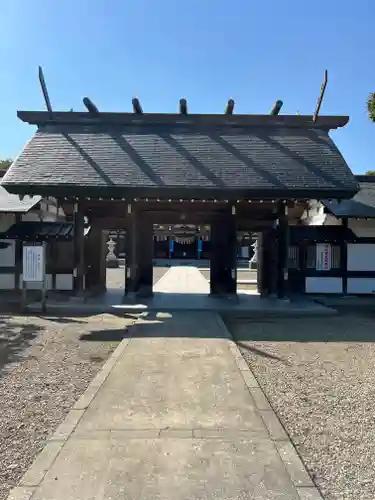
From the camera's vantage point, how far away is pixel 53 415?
460cm

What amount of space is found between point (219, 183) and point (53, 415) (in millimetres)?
8706

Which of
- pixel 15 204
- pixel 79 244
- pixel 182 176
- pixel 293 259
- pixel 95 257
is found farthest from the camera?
pixel 293 259

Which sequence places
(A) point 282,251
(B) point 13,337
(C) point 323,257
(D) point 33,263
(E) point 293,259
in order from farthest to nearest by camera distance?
(E) point 293,259 < (C) point 323,257 < (A) point 282,251 < (D) point 33,263 < (B) point 13,337

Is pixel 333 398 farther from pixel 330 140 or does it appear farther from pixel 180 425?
pixel 330 140

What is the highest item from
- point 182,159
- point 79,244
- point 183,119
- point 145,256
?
point 183,119

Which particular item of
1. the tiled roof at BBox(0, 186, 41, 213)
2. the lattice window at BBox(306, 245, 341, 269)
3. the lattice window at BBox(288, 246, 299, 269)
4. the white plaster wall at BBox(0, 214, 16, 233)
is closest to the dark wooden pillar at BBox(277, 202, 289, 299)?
the lattice window at BBox(288, 246, 299, 269)

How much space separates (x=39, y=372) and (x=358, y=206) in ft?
44.9

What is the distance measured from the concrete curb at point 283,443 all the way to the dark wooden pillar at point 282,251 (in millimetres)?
7449

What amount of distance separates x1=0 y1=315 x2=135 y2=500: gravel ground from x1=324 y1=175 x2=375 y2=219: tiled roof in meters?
9.23

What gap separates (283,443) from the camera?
3.84 m

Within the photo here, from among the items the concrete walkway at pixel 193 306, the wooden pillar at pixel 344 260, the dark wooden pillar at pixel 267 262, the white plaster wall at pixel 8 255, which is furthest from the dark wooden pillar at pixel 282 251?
the white plaster wall at pixel 8 255

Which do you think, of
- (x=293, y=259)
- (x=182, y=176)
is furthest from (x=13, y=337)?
(x=293, y=259)

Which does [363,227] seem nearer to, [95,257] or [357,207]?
[357,207]

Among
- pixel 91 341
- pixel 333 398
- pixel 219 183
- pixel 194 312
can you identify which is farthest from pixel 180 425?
pixel 219 183
